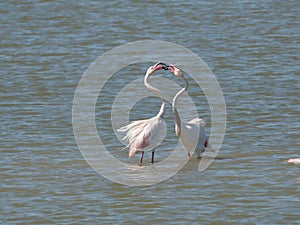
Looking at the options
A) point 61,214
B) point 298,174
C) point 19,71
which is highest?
point 19,71

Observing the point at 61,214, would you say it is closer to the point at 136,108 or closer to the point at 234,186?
the point at 234,186

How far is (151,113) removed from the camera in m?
16.1

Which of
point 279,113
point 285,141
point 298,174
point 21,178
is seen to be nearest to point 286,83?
point 279,113

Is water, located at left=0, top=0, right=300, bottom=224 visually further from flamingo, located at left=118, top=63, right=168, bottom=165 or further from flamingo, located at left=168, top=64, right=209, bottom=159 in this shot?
flamingo, located at left=118, top=63, right=168, bottom=165

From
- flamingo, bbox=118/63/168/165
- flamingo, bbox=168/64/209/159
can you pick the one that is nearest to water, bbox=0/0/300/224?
flamingo, bbox=168/64/209/159

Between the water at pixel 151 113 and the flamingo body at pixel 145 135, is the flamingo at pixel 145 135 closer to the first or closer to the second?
the flamingo body at pixel 145 135

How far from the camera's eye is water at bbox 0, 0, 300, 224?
11570mm

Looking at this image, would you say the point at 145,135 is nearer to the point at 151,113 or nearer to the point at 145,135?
the point at 145,135

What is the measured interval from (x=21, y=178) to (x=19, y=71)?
6518 mm

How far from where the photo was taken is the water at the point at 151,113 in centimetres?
1157

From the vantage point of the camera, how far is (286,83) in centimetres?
1748

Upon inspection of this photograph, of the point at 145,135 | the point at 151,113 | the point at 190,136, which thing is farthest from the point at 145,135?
the point at 151,113

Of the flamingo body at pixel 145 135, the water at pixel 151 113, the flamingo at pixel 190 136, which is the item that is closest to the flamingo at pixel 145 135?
the flamingo body at pixel 145 135

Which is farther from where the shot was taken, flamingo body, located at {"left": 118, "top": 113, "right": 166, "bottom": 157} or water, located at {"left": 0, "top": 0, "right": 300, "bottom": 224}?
flamingo body, located at {"left": 118, "top": 113, "right": 166, "bottom": 157}
